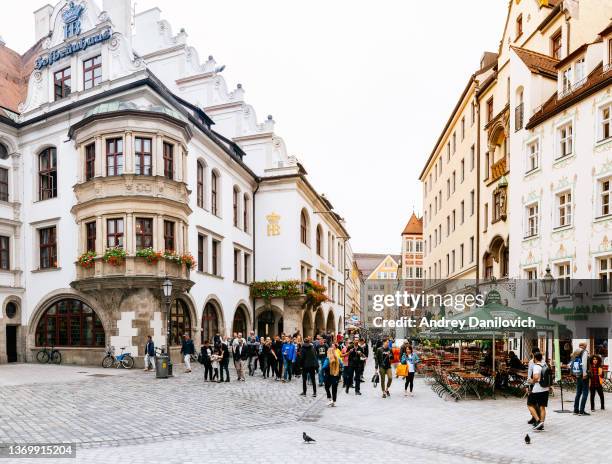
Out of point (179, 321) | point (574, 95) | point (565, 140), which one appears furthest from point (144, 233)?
point (574, 95)

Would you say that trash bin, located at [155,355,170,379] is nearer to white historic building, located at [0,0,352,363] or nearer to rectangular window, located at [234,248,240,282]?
white historic building, located at [0,0,352,363]

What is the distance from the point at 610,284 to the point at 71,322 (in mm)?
23061

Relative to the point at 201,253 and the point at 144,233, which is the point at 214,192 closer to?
the point at 201,253

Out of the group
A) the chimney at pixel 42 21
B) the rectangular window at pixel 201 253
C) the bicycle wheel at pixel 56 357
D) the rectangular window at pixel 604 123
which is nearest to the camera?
the rectangular window at pixel 604 123

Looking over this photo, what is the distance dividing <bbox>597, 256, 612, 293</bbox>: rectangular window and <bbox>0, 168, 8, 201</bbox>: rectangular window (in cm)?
2723

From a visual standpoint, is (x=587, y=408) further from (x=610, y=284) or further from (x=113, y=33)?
(x=113, y=33)

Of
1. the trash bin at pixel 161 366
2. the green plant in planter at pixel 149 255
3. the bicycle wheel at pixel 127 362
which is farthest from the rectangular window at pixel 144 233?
the trash bin at pixel 161 366

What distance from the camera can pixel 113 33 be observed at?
27.1 meters

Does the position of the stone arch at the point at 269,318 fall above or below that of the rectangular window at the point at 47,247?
below

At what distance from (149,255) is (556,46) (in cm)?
2244

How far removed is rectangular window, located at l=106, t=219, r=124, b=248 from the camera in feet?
82.4

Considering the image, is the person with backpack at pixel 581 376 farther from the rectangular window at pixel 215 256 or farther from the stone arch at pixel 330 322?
the stone arch at pixel 330 322

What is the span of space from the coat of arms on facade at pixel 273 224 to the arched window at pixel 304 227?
324 centimetres

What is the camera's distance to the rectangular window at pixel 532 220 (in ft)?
89.6
